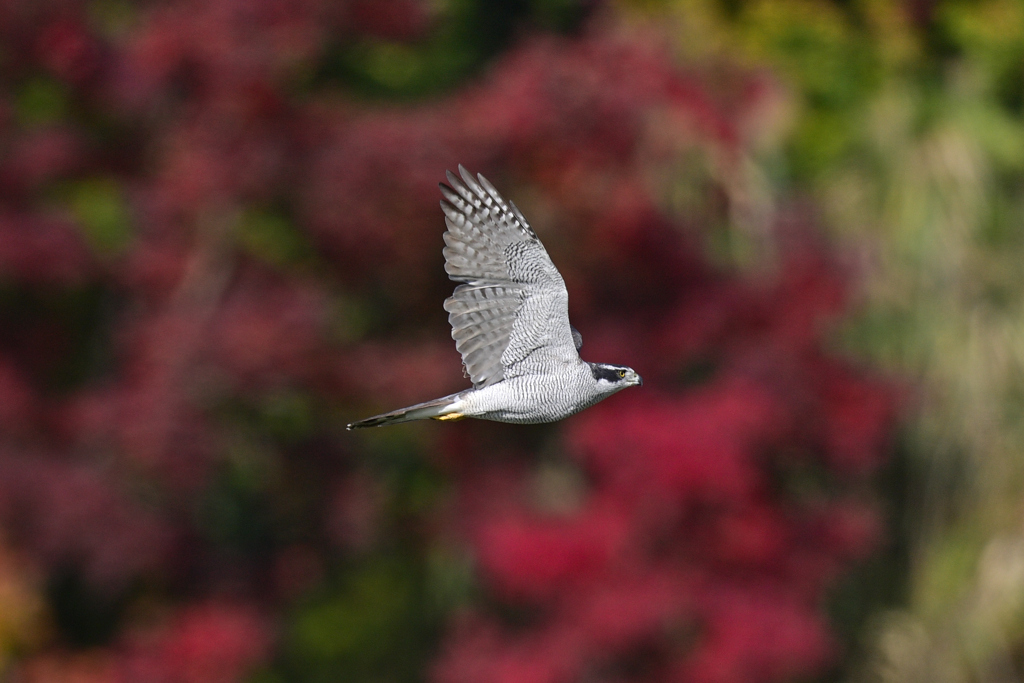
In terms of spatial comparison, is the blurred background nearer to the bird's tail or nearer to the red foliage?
the red foliage

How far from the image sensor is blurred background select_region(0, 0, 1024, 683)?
18.6ft

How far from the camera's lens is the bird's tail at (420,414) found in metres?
2.79

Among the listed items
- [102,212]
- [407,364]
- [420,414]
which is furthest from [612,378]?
[102,212]

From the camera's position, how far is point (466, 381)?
20.7 feet

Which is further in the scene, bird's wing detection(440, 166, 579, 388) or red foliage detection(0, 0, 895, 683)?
red foliage detection(0, 0, 895, 683)

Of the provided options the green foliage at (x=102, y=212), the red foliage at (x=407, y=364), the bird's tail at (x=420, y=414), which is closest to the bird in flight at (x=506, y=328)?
the bird's tail at (x=420, y=414)

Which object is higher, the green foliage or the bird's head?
the bird's head

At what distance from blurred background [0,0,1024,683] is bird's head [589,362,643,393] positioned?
100 inches

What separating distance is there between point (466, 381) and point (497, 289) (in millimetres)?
3309

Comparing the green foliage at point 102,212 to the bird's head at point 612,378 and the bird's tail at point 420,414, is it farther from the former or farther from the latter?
the bird's head at point 612,378

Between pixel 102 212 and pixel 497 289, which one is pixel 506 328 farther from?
pixel 102 212

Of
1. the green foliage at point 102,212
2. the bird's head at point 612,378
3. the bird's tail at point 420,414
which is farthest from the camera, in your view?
the green foliage at point 102,212

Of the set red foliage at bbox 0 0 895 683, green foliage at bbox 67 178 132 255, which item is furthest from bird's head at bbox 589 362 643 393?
green foliage at bbox 67 178 132 255

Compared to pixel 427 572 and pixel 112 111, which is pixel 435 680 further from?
pixel 112 111
